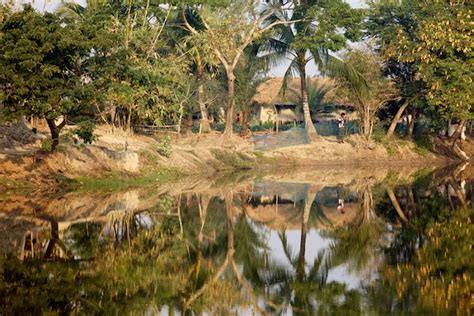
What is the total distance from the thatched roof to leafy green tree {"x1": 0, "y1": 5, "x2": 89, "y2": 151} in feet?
142

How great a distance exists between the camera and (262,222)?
2478 centimetres

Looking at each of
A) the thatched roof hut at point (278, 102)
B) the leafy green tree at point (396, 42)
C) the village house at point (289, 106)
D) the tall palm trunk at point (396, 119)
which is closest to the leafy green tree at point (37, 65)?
the leafy green tree at point (396, 42)

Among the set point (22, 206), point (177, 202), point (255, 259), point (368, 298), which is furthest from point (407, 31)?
point (368, 298)

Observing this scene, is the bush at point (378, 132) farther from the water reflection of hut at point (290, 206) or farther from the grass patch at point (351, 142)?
the water reflection of hut at point (290, 206)

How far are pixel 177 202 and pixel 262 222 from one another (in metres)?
5.37

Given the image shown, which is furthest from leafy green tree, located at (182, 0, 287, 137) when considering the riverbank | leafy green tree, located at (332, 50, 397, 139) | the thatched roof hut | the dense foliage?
the thatched roof hut

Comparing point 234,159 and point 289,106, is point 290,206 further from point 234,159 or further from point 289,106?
point 289,106

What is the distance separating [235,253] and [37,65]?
1672cm

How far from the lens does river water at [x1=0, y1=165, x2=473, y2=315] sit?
483 inches

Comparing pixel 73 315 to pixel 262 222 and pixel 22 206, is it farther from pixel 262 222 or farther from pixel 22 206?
pixel 22 206

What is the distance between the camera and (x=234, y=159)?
2007 inches

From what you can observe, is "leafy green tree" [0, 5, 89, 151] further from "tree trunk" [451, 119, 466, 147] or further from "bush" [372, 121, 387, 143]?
"tree trunk" [451, 119, 466, 147]

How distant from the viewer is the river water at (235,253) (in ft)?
40.2

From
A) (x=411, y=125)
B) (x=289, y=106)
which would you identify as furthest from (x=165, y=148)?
(x=289, y=106)
